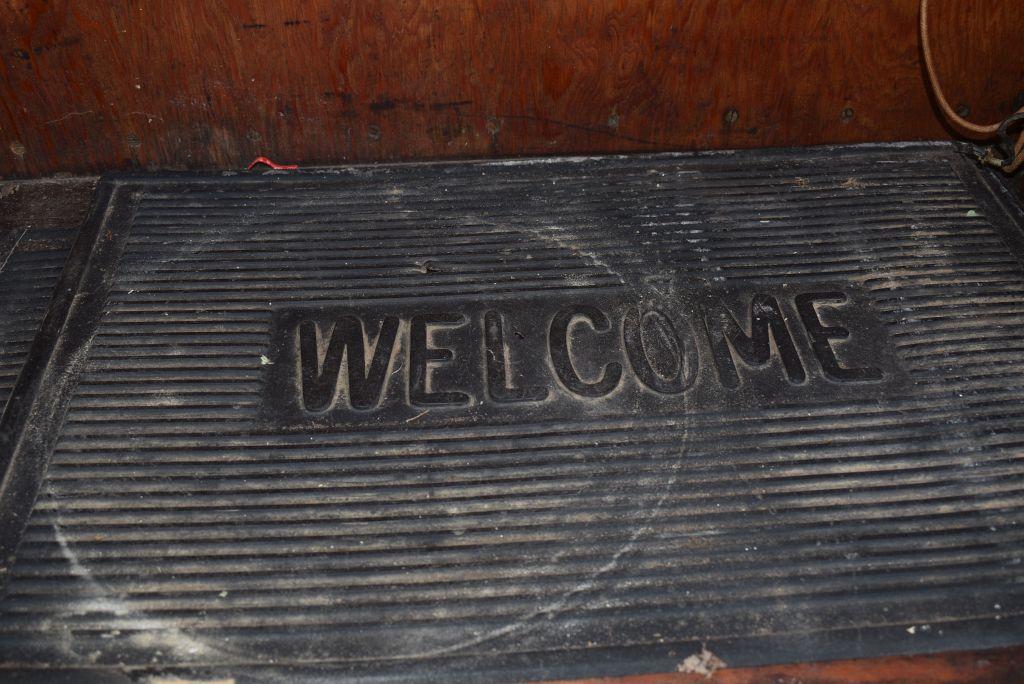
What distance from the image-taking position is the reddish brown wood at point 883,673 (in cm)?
116

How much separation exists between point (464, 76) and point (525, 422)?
762 millimetres

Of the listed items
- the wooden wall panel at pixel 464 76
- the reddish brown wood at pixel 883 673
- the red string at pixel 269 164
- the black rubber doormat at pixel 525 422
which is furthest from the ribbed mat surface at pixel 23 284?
the reddish brown wood at pixel 883 673

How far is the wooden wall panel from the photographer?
1689mm

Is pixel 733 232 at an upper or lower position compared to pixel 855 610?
upper

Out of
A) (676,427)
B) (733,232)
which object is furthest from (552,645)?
(733,232)

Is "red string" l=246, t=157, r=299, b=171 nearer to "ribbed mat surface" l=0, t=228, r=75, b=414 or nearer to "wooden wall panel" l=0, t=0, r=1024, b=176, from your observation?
"wooden wall panel" l=0, t=0, r=1024, b=176

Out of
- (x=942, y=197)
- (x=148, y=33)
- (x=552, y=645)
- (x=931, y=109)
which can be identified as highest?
(x=148, y=33)

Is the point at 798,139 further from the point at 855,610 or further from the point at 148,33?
the point at 148,33

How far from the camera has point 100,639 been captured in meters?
1.20

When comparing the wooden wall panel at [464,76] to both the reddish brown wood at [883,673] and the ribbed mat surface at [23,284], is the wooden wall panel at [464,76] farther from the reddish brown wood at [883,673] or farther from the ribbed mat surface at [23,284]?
the reddish brown wood at [883,673]

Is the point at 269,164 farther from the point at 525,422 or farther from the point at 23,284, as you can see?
the point at 525,422

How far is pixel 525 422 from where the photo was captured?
4.72ft

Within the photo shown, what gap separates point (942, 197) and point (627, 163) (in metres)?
0.65

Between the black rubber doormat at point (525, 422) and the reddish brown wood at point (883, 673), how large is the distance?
2 centimetres
